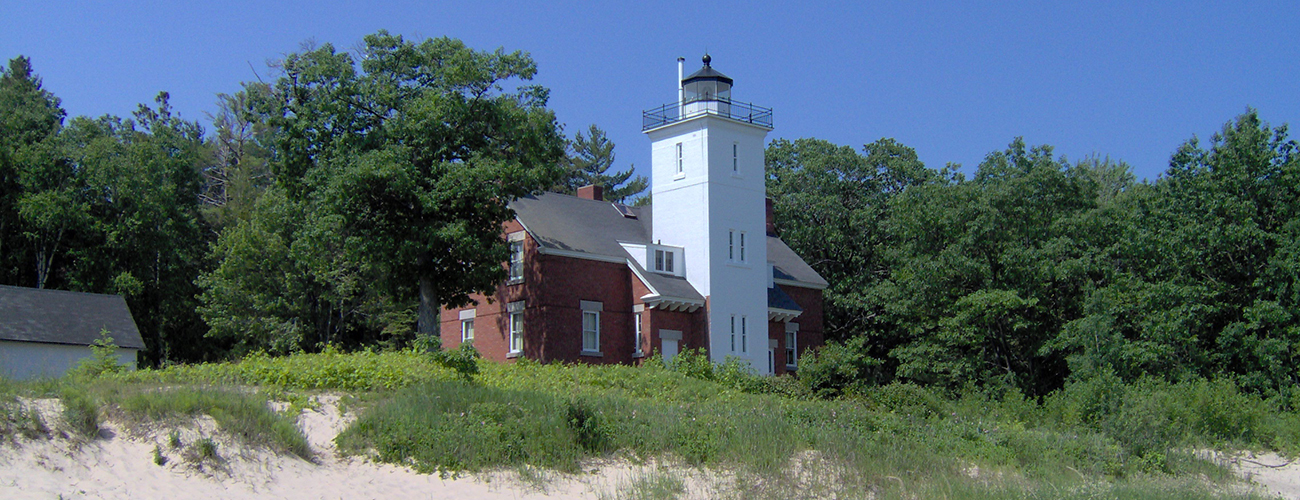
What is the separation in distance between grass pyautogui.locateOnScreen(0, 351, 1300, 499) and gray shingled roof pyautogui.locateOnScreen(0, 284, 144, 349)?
14.8 meters

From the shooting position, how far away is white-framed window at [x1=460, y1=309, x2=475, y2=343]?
38359mm

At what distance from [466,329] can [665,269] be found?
7349 millimetres

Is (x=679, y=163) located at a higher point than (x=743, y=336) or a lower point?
higher

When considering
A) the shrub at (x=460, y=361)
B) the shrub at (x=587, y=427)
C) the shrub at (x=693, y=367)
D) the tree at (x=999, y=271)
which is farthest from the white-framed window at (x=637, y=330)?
the shrub at (x=587, y=427)

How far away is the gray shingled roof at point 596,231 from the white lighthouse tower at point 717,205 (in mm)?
1133

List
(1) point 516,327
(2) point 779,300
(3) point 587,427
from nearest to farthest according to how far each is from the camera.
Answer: (3) point 587,427 → (1) point 516,327 → (2) point 779,300

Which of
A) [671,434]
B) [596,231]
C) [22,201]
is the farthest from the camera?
[22,201]

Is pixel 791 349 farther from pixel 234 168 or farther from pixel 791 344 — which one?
pixel 234 168

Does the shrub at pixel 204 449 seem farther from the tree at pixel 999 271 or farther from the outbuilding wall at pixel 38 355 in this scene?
the tree at pixel 999 271

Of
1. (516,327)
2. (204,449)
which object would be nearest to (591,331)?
(516,327)

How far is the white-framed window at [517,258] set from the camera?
118ft

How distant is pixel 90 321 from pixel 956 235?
93.7 feet

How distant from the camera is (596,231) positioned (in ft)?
126

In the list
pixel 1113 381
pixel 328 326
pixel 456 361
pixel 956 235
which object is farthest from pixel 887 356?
pixel 456 361
